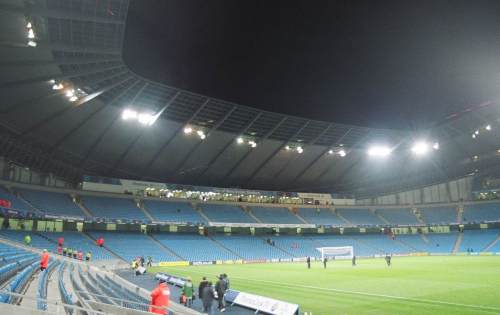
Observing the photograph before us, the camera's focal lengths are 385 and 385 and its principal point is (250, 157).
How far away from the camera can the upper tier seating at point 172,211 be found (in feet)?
197

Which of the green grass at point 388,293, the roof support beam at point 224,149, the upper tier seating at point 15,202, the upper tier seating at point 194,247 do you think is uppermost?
the roof support beam at point 224,149

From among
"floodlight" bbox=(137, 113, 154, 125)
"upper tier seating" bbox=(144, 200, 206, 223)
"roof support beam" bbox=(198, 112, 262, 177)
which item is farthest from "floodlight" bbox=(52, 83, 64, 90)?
"upper tier seating" bbox=(144, 200, 206, 223)

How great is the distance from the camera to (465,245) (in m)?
69.1

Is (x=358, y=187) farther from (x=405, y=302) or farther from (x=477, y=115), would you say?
(x=405, y=302)

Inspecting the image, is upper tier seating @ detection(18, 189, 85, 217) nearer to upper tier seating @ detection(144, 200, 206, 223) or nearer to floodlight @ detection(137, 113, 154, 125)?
upper tier seating @ detection(144, 200, 206, 223)

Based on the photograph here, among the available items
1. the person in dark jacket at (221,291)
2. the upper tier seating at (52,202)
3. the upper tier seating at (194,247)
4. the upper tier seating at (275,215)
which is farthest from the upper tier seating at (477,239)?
the upper tier seating at (52,202)

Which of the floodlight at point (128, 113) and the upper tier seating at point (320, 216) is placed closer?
the floodlight at point (128, 113)

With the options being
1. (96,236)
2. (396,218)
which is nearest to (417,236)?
(396,218)

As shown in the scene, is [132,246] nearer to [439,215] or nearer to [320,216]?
[320,216]

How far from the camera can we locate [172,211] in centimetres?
6247

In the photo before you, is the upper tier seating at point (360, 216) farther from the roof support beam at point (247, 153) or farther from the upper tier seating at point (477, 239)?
the roof support beam at point (247, 153)

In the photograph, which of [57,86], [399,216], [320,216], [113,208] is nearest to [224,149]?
[113,208]

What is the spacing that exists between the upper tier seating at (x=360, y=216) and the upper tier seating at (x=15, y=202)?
55.5m

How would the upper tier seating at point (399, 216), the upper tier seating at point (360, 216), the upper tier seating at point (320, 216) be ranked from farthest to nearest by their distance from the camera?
the upper tier seating at point (399, 216), the upper tier seating at point (360, 216), the upper tier seating at point (320, 216)
